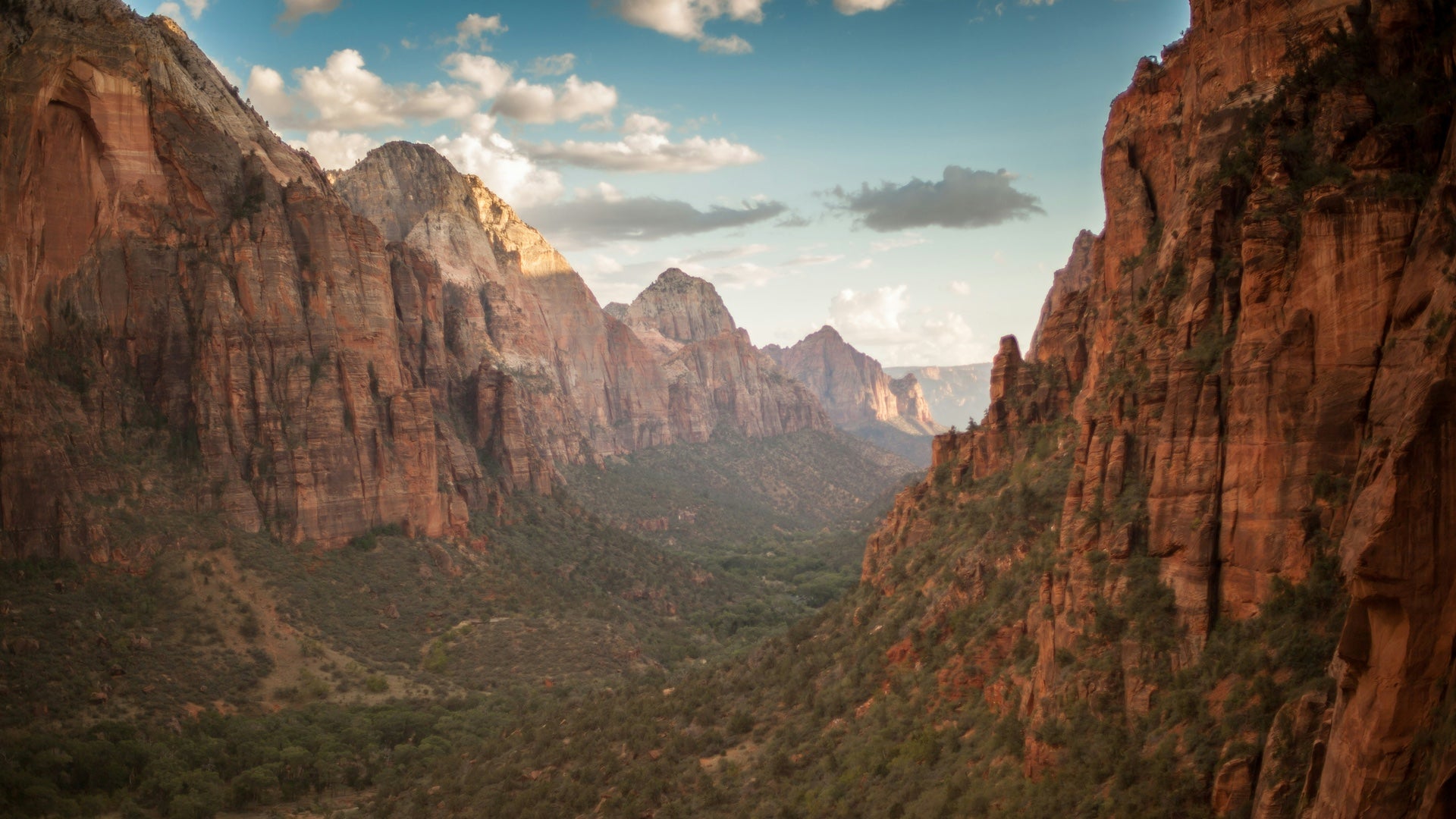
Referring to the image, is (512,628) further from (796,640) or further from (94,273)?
(94,273)

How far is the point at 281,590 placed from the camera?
8381 centimetres

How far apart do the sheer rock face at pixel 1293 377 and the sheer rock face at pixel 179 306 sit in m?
70.7

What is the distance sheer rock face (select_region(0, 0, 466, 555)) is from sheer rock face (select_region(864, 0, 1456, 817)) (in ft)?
232

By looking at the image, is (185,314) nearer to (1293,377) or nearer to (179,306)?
(179,306)

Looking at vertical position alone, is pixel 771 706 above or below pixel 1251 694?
below

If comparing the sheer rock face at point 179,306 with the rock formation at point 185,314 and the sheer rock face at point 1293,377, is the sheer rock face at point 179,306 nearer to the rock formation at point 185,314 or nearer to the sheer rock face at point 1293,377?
the rock formation at point 185,314

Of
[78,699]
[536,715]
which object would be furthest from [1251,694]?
[78,699]

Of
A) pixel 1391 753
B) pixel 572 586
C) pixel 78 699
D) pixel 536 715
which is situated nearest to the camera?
pixel 1391 753

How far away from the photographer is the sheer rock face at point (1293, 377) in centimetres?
1614

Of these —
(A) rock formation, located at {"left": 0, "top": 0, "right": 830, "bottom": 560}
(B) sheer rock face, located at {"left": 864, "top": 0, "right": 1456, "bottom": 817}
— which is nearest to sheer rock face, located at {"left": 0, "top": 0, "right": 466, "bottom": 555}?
(A) rock formation, located at {"left": 0, "top": 0, "right": 830, "bottom": 560}

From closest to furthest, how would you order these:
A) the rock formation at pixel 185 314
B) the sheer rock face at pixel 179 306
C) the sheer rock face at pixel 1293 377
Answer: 1. the sheer rock face at pixel 1293 377
2. the sheer rock face at pixel 179 306
3. the rock formation at pixel 185 314

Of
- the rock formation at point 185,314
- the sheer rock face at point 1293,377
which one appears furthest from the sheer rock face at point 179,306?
the sheer rock face at point 1293,377

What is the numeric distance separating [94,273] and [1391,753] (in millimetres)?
90318

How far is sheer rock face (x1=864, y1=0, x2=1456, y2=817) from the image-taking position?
53.0 feet
